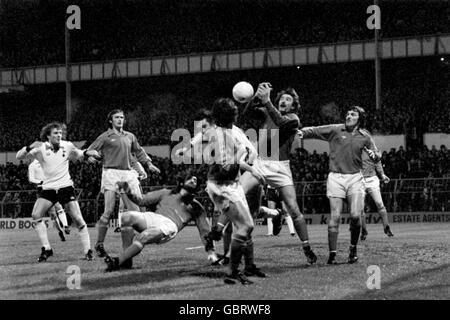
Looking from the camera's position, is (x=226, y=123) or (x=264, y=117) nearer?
(x=226, y=123)

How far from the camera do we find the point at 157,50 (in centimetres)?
5262

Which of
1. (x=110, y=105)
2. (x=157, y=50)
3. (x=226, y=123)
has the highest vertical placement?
(x=157, y=50)

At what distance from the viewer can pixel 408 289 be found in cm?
984

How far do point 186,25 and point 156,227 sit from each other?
4298 cm

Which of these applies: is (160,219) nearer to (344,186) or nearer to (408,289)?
(344,186)

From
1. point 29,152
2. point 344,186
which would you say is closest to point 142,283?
point 344,186

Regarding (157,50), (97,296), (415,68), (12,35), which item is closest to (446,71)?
(415,68)

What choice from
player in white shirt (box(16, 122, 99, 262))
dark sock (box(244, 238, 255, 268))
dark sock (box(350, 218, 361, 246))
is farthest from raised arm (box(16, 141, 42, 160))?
dark sock (box(350, 218, 361, 246))

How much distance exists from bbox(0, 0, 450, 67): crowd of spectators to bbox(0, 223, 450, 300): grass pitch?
3506cm

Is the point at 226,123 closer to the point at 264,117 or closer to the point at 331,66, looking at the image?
the point at 264,117

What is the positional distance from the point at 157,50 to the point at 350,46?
13.9 meters

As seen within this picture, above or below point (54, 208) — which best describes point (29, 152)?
above

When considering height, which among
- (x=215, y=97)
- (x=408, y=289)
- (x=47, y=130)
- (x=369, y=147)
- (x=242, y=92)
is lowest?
(x=408, y=289)
